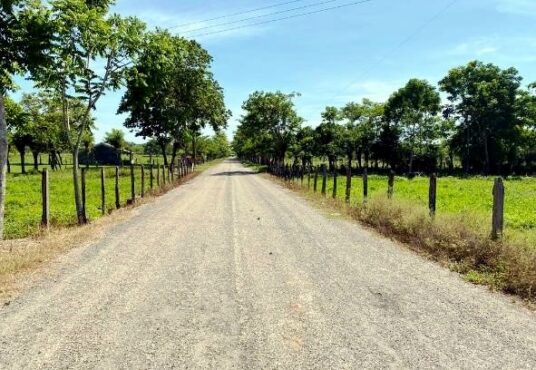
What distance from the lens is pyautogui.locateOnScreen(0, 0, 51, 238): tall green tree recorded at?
31.2 feet

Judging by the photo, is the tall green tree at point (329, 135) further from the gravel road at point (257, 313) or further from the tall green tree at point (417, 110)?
the gravel road at point (257, 313)

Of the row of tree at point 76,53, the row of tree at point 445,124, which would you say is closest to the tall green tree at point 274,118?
the row of tree at point 445,124

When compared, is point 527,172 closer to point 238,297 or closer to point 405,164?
point 405,164

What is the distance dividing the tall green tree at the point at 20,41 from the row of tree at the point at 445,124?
48.2 metres

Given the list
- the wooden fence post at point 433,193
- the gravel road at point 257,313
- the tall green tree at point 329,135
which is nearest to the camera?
the gravel road at point 257,313

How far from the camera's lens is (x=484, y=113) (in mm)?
61594

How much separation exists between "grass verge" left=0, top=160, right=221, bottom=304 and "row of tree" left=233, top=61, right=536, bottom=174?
47.0 metres

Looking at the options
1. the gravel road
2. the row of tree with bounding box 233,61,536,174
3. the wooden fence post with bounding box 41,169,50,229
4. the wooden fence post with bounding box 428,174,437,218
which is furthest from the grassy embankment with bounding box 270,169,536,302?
the row of tree with bounding box 233,61,536,174

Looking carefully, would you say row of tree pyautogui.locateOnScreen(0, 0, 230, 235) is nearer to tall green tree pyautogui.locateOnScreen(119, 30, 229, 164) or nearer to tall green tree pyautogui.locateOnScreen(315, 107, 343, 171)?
tall green tree pyautogui.locateOnScreen(119, 30, 229, 164)

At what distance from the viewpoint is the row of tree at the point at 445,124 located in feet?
197

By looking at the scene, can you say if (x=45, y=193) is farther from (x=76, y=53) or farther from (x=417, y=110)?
(x=417, y=110)

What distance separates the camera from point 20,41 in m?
9.79

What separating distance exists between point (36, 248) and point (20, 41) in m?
4.44

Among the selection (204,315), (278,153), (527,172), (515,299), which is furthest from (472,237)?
(527,172)
